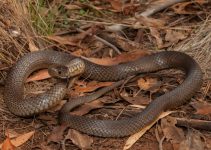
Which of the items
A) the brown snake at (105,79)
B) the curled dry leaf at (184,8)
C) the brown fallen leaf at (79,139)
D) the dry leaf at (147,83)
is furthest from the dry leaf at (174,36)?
the brown fallen leaf at (79,139)

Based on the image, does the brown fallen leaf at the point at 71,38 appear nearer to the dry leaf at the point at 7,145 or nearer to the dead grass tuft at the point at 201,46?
the dead grass tuft at the point at 201,46

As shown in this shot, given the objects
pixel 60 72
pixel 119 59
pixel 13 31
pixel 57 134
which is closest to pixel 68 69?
pixel 60 72

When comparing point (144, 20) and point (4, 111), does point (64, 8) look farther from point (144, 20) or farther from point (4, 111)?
point (4, 111)

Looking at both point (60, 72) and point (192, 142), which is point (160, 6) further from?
point (192, 142)

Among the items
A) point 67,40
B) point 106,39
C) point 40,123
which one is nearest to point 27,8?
point 67,40

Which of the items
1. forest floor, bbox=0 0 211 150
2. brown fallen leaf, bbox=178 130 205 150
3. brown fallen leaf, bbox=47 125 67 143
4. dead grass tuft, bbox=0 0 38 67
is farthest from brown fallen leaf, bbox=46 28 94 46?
brown fallen leaf, bbox=178 130 205 150

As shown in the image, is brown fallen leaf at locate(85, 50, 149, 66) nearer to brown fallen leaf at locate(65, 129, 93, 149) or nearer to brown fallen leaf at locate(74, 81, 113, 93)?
brown fallen leaf at locate(74, 81, 113, 93)
